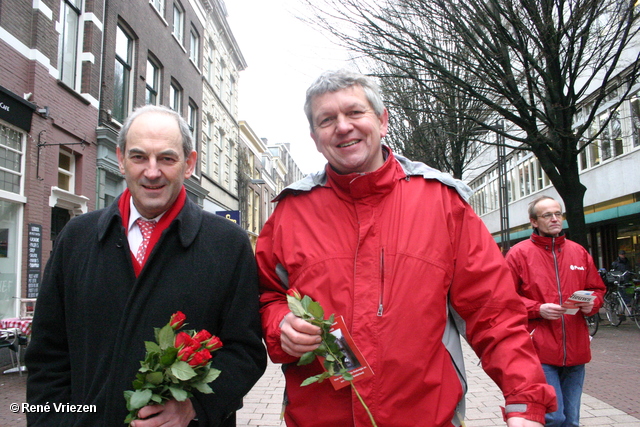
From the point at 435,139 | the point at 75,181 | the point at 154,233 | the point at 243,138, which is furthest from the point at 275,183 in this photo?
the point at 154,233

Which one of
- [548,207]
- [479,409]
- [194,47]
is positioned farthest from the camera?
[194,47]

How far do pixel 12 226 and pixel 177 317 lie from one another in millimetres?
8532

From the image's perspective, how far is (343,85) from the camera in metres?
1.98

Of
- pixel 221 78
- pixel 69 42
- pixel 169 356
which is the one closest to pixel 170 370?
pixel 169 356

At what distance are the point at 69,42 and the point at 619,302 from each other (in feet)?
44.3

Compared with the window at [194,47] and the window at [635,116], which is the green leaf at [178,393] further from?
the window at [194,47]

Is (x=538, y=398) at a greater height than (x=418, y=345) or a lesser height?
lesser

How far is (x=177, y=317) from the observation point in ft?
5.35

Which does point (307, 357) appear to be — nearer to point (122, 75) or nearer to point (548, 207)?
point (548, 207)

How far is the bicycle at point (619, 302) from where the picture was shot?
10555 millimetres

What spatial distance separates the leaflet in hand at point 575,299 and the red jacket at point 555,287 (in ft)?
0.31

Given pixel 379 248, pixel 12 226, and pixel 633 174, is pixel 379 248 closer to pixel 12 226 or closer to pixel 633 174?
pixel 12 226

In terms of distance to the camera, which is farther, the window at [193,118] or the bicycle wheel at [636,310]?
the window at [193,118]

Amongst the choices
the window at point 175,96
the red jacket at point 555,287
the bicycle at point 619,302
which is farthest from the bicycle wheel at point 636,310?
the window at point 175,96
